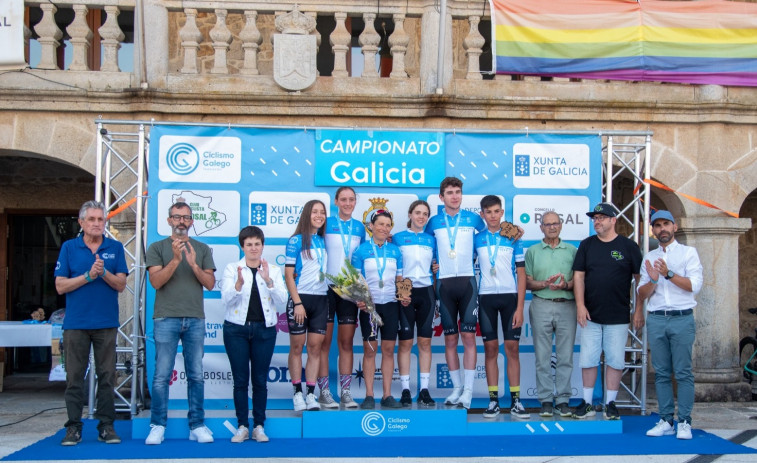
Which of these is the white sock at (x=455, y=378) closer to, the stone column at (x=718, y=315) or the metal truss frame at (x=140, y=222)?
the metal truss frame at (x=140, y=222)

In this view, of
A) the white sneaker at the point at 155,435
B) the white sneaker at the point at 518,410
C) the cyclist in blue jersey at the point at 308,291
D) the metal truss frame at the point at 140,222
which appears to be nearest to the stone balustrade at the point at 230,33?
the metal truss frame at the point at 140,222

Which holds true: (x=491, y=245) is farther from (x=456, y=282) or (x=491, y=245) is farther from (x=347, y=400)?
(x=347, y=400)

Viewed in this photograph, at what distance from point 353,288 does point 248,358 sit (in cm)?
101

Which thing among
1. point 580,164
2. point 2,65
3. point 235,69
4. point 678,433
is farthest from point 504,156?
point 2,65

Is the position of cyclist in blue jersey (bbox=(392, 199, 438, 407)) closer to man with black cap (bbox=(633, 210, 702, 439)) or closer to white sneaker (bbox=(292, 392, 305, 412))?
white sneaker (bbox=(292, 392, 305, 412))

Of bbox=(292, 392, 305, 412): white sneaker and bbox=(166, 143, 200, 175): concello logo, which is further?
bbox=(166, 143, 200, 175): concello logo

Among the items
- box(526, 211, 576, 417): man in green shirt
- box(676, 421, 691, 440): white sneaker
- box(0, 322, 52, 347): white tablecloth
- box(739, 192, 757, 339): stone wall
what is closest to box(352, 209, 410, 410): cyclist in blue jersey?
box(526, 211, 576, 417): man in green shirt

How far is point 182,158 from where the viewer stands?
7371 millimetres

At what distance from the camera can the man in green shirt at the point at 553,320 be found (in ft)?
23.0

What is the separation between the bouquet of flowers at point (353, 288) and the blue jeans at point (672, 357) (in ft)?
7.62

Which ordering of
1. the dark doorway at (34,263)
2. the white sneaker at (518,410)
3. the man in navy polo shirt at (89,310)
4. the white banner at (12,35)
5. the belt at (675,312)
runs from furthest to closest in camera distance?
the dark doorway at (34,263)
the white banner at (12,35)
the white sneaker at (518,410)
the belt at (675,312)
the man in navy polo shirt at (89,310)

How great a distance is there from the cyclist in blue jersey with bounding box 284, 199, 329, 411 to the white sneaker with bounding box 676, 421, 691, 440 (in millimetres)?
2996

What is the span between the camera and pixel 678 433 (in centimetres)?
658

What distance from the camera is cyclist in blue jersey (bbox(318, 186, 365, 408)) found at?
6828mm
